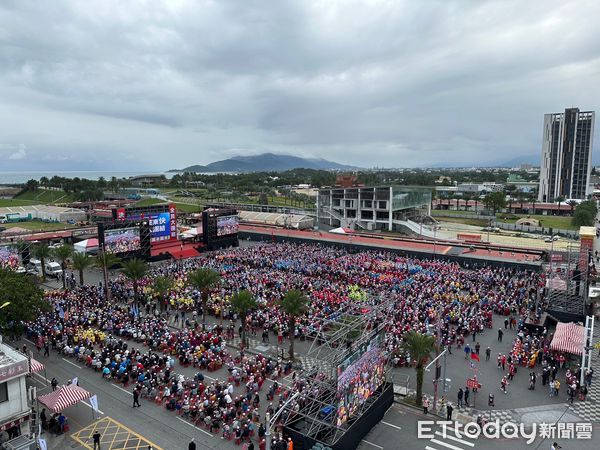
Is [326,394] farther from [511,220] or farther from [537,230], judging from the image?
[511,220]

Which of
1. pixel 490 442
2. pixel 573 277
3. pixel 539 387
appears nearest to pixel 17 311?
pixel 490 442

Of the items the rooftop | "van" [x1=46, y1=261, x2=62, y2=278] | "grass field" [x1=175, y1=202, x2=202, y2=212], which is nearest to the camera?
the rooftop

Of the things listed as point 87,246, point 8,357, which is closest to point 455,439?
point 8,357

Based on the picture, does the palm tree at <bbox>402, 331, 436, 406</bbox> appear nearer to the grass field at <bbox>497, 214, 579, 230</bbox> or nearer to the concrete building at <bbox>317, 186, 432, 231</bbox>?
the concrete building at <bbox>317, 186, 432, 231</bbox>

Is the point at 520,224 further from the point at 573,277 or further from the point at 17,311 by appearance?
the point at 17,311

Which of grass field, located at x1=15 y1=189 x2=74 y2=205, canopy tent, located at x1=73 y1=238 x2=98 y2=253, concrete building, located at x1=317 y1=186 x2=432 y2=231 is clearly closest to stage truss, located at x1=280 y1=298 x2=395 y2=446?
canopy tent, located at x1=73 y1=238 x2=98 y2=253
